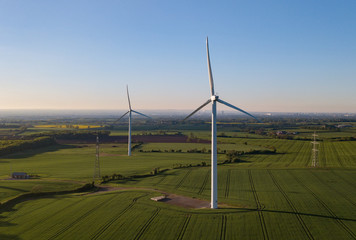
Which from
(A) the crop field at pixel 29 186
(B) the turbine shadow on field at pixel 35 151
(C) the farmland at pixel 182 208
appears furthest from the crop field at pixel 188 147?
(A) the crop field at pixel 29 186

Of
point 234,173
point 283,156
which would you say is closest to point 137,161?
point 234,173

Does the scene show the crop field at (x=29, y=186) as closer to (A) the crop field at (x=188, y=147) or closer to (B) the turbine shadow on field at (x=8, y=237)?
(B) the turbine shadow on field at (x=8, y=237)

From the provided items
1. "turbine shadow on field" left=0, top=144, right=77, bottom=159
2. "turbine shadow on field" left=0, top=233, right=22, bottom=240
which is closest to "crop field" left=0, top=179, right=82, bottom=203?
"turbine shadow on field" left=0, top=233, right=22, bottom=240

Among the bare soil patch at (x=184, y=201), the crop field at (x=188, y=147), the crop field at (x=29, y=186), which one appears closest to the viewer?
the bare soil patch at (x=184, y=201)

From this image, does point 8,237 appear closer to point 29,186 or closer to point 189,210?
point 189,210

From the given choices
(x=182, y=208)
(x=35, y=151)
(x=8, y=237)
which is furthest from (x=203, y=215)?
(x=35, y=151)

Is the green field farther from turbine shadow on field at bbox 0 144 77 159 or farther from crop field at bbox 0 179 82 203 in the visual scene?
turbine shadow on field at bbox 0 144 77 159

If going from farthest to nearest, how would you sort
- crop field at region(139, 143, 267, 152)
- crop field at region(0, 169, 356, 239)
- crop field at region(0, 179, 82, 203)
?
crop field at region(139, 143, 267, 152) < crop field at region(0, 179, 82, 203) < crop field at region(0, 169, 356, 239)
